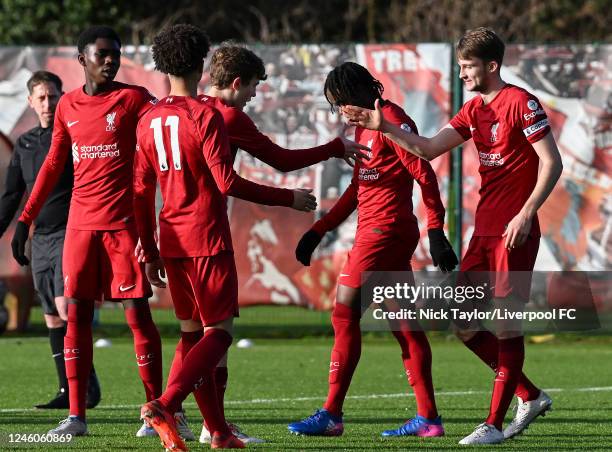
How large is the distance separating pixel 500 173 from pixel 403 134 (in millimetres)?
592

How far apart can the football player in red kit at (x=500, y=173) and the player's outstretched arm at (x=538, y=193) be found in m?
0.03

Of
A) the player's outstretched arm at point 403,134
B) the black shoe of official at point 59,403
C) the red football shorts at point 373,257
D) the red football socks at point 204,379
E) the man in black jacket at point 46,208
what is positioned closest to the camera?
the red football socks at point 204,379

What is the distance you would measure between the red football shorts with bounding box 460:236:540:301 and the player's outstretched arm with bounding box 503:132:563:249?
0.73 ft

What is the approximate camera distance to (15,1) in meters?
26.2

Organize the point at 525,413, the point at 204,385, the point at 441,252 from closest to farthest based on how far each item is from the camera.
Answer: the point at 204,385 < the point at 441,252 < the point at 525,413

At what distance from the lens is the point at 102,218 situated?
808cm

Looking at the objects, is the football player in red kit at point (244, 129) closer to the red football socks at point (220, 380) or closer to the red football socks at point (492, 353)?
the red football socks at point (220, 380)

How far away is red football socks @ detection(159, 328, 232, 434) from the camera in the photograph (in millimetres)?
6867

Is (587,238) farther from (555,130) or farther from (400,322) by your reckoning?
(400,322)

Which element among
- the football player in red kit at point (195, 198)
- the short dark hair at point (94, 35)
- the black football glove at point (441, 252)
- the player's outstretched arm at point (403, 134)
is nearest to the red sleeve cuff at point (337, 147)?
the player's outstretched arm at point (403, 134)

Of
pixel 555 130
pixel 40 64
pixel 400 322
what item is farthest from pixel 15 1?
pixel 400 322

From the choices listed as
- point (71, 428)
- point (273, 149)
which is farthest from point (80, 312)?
point (273, 149)

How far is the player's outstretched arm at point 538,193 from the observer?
7387mm

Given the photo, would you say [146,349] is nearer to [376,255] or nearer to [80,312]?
[80,312]
